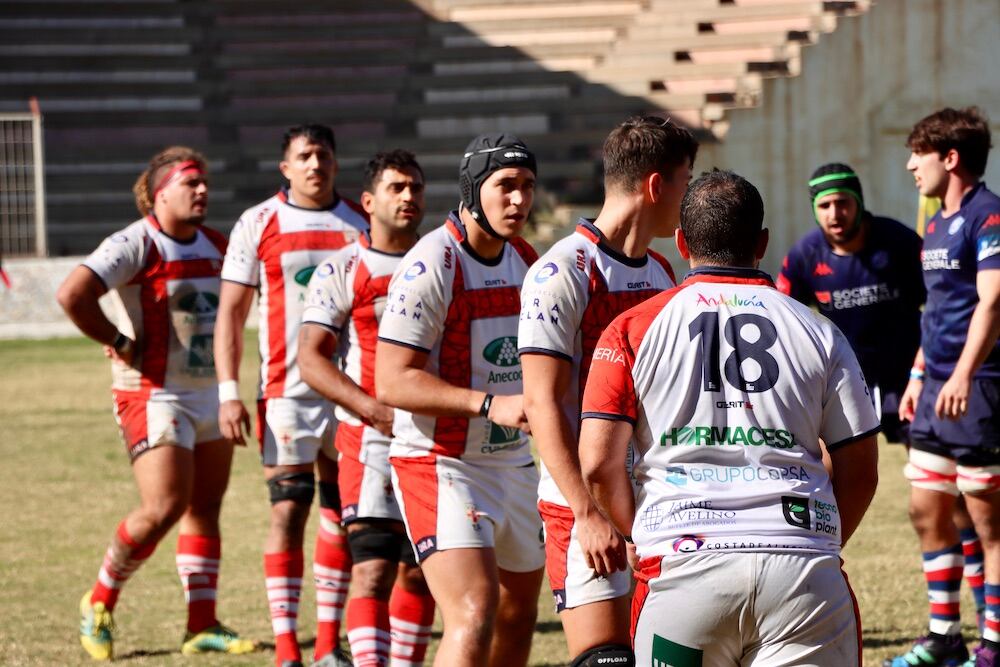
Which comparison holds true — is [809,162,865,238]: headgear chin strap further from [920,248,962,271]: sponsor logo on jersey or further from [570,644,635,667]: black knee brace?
[570,644,635,667]: black knee brace

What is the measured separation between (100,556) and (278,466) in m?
2.51

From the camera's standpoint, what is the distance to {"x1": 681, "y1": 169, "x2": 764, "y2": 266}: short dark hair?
3.49 m

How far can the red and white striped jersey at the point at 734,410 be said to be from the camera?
3338mm

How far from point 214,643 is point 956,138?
12.7 feet

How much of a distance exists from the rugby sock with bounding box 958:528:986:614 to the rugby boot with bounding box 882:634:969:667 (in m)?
0.56

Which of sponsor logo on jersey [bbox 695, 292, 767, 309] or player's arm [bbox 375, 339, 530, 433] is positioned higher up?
sponsor logo on jersey [bbox 695, 292, 767, 309]

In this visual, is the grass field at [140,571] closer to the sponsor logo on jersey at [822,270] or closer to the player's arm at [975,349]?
the player's arm at [975,349]

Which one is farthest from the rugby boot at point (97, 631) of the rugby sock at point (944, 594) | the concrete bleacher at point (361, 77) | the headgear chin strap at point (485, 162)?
the concrete bleacher at point (361, 77)

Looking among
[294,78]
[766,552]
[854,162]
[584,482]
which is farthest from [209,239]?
[294,78]

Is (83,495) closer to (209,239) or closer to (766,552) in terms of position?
(209,239)

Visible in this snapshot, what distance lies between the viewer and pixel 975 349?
19.1 ft

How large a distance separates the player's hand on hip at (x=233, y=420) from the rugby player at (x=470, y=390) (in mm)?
1659

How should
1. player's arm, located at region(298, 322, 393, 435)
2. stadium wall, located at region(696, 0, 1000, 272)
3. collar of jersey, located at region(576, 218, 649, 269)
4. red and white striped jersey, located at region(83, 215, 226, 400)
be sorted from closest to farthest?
collar of jersey, located at region(576, 218, 649, 269), player's arm, located at region(298, 322, 393, 435), red and white striped jersey, located at region(83, 215, 226, 400), stadium wall, located at region(696, 0, 1000, 272)

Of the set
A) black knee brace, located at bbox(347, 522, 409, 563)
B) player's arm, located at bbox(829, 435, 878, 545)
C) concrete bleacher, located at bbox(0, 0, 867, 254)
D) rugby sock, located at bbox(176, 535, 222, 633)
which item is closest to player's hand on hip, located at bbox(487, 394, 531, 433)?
player's arm, located at bbox(829, 435, 878, 545)
